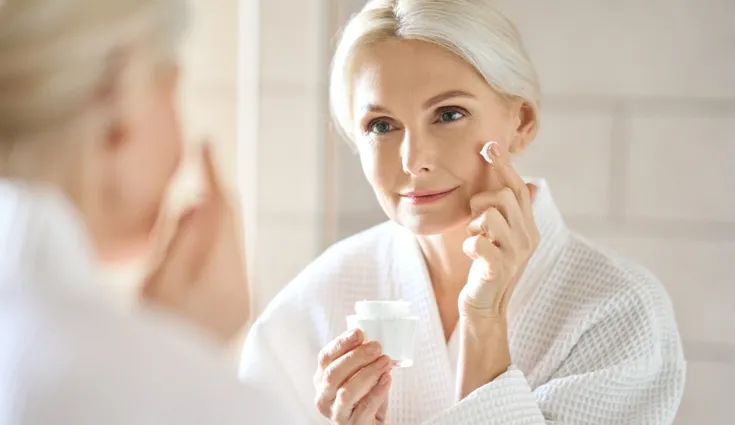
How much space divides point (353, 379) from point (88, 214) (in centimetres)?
50

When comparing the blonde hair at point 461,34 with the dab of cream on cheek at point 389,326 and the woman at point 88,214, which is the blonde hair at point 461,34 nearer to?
the dab of cream on cheek at point 389,326

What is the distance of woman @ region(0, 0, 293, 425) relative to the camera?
0.70 m

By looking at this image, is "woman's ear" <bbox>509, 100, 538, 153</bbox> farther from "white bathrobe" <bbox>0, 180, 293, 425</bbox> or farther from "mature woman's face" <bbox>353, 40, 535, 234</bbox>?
"white bathrobe" <bbox>0, 180, 293, 425</bbox>

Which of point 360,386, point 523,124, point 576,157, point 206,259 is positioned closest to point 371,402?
point 360,386

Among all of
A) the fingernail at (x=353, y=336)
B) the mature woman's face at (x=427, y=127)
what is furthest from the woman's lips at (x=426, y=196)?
the fingernail at (x=353, y=336)

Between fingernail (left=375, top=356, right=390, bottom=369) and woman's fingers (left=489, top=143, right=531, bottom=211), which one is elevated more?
woman's fingers (left=489, top=143, right=531, bottom=211)

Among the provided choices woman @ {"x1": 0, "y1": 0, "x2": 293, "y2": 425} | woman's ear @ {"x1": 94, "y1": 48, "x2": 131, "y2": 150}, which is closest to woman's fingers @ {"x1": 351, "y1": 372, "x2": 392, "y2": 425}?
woman @ {"x1": 0, "y1": 0, "x2": 293, "y2": 425}

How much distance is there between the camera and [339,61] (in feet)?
4.62

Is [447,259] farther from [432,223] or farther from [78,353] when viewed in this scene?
[78,353]

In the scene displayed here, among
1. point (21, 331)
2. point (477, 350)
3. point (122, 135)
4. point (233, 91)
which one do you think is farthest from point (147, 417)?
point (233, 91)

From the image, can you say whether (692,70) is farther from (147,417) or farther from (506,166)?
(147,417)

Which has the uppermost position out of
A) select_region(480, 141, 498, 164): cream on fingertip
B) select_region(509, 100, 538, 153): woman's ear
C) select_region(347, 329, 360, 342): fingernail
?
select_region(509, 100, 538, 153): woman's ear

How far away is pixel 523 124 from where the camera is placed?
4.62ft

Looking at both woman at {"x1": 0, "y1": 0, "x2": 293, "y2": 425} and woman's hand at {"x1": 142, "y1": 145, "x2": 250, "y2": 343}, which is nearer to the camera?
woman at {"x1": 0, "y1": 0, "x2": 293, "y2": 425}
